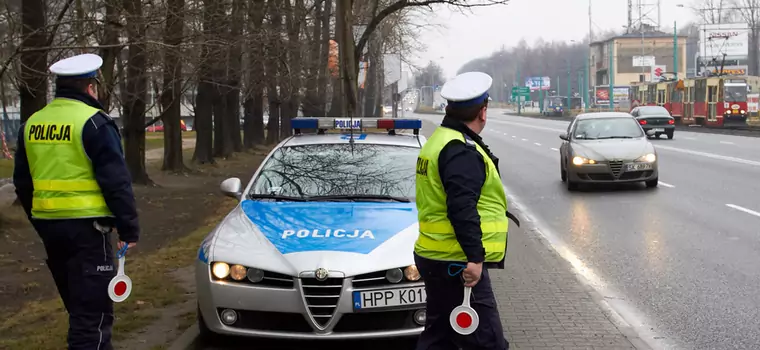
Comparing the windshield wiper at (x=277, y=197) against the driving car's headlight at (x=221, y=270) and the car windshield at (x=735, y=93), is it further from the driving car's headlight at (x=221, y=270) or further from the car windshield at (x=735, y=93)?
the car windshield at (x=735, y=93)

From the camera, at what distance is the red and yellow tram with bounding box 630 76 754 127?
48.7 metres

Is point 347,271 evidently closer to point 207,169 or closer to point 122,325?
point 122,325

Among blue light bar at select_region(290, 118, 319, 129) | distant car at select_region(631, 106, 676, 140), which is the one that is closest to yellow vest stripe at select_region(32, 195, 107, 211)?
blue light bar at select_region(290, 118, 319, 129)

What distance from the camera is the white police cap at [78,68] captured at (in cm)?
477

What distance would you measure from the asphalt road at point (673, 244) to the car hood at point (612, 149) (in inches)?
28.7

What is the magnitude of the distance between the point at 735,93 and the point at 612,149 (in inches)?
1362

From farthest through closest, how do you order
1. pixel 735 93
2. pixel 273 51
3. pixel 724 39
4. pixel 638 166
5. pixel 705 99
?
1. pixel 724 39
2. pixel 705 99
3. pixel 735 93
4. pixel 273 51
5. pixel 638 166

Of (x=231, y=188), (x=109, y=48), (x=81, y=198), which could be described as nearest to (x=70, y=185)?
(x=81, y=198)

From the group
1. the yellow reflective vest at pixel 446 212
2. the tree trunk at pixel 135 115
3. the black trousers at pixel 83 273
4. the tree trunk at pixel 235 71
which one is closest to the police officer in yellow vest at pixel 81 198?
the black trousers at pixel 83 273

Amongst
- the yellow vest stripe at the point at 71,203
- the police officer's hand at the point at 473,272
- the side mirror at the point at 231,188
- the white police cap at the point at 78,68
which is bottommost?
the police officer's hand at the point at 473,272

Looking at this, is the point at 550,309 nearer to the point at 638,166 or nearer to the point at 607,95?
the point at 638,166

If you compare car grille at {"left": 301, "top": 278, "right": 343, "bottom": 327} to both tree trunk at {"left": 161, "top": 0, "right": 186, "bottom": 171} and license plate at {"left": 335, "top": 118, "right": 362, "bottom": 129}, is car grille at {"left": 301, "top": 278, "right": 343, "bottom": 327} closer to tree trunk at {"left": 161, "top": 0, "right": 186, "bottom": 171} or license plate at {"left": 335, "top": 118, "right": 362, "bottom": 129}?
license plate at {"left": 335, "top": 118, "right": 362, "bottom": 129}

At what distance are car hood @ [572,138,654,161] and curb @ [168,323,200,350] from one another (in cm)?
1234

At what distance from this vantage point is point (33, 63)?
12789 mm
